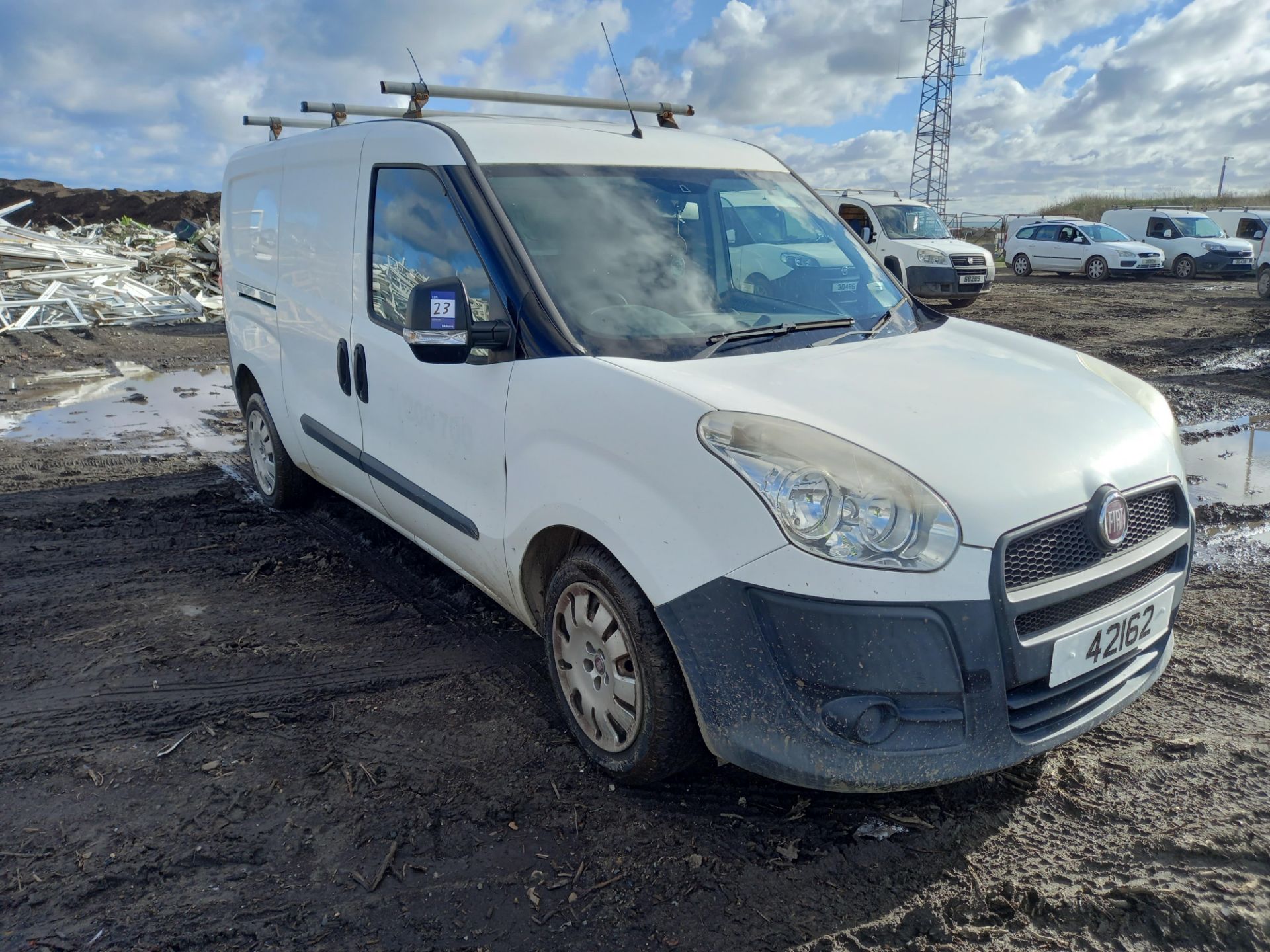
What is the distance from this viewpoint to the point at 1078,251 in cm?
2611

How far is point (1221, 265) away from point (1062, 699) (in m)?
28.3

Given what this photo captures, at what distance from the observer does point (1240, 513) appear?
5.58 meters

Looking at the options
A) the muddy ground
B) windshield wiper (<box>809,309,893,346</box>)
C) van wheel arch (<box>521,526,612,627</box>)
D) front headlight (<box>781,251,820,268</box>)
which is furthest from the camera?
front headlight (<box>781,251,820,268</box>)

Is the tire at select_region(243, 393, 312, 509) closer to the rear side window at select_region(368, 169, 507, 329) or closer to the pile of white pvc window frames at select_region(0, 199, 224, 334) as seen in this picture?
the rear side window at select_region(368, 169, 507, 329)

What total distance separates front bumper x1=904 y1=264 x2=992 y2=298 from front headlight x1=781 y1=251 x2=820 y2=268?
47.8ft

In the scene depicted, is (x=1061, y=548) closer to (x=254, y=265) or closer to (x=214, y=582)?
(x=214, y=582)

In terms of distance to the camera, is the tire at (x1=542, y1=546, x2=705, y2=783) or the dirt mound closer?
the tire at (x1=542, y1=546, x2=705, y2=783)

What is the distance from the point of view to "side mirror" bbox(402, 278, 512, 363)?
9.74 ft

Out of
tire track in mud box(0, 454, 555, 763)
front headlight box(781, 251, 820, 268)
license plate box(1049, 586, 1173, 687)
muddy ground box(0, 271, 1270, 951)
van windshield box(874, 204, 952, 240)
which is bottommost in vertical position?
muddy ground box(0, 271, 1270, 951)

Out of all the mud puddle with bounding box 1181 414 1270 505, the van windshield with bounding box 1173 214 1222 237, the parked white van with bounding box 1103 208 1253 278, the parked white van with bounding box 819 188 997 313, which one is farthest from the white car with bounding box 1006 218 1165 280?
the mud puddle with bounding box 1181 414 1270 505

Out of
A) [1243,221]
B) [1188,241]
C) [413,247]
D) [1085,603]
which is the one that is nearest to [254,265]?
[413,247]

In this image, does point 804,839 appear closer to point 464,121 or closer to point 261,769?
point 261,769

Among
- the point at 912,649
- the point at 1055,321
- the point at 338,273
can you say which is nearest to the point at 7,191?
the point at 1055,321

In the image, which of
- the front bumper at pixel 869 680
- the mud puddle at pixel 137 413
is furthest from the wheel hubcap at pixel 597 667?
the mud puddle at pixel 137 413
